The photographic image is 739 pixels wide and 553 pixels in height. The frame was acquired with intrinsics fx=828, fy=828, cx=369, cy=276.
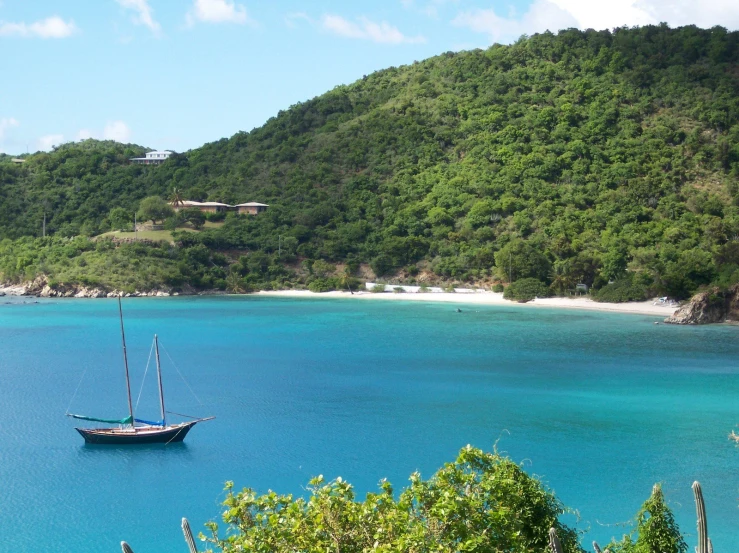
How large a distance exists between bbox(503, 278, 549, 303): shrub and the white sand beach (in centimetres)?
57

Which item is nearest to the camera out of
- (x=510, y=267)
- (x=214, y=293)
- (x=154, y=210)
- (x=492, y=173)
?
(x=510, y=267)

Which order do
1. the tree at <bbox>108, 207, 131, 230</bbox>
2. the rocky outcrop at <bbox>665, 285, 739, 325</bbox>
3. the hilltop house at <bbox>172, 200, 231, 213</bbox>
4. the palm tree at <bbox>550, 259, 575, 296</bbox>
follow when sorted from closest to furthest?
1. the rocky outcrop at <bbox>665, 285, 739, 325</bbox>
2. the palm tree at <bbox>550, 259, 575, 296</bbox>
3. the tree at <bbox>108, 207, 131, 230</bbox>
4. the hilltop house at <bbox>172, 200, 231, 213</bbox>

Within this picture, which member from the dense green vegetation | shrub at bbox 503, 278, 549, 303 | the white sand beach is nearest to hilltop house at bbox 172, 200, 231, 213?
the white sand beach

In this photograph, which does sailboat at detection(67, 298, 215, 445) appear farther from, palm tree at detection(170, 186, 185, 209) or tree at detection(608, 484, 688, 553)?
palm tree at detection(170, 186, 185, 209)

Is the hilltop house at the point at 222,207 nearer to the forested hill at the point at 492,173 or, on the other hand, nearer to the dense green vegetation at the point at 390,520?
the forested hill at the point at 492,173

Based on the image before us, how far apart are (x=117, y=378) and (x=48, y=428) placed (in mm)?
8152

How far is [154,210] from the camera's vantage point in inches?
3553

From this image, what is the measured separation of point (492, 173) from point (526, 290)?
2354cm

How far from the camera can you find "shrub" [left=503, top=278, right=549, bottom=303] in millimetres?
67062

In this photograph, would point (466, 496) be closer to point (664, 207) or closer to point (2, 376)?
point (2, 376)

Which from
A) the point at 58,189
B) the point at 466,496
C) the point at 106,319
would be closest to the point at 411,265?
the point at 106,319

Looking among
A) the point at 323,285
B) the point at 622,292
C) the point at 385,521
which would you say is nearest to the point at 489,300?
the point at 622,292

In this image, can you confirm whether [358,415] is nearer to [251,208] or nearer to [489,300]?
[489,300]

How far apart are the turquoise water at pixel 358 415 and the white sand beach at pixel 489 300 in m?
8.87
